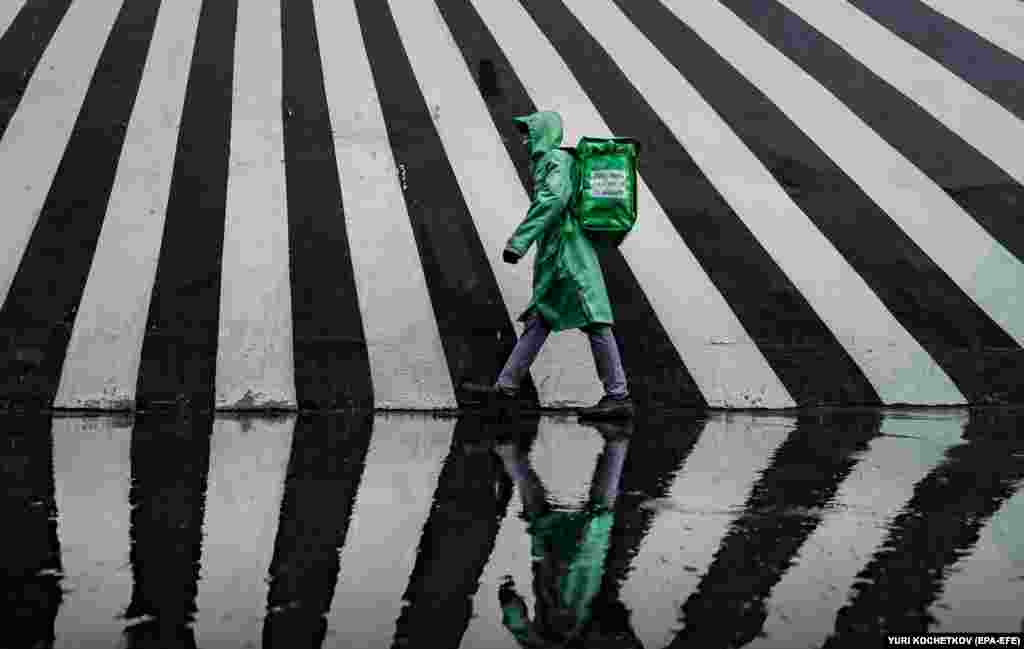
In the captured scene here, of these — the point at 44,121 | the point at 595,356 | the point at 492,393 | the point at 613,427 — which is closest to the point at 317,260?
the point at 492,393

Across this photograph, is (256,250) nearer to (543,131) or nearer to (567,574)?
(543,131)

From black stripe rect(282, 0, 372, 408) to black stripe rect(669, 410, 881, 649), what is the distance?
8.02 feet

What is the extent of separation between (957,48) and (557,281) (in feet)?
15.6

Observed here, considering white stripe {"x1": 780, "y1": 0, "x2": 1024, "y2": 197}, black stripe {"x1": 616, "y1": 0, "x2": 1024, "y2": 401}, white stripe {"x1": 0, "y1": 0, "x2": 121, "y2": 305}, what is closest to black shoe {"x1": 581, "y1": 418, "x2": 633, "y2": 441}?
black stripe {"x1": 616, "y1": 0, "x2": 1024, "y2": 401}

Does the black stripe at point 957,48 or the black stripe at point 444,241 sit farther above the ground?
the black stripe at point 957,48

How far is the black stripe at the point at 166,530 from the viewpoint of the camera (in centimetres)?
258

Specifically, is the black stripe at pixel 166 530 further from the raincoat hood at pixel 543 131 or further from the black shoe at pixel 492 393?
the raincoat hood at pixel 543 131

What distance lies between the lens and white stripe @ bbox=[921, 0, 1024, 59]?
9312 millimetres

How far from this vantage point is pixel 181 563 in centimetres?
307

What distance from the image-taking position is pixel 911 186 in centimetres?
801

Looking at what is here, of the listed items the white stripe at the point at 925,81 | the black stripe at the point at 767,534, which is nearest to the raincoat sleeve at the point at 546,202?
the black stripe at the point at 767,534

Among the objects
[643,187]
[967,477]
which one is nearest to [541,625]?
[967,477]

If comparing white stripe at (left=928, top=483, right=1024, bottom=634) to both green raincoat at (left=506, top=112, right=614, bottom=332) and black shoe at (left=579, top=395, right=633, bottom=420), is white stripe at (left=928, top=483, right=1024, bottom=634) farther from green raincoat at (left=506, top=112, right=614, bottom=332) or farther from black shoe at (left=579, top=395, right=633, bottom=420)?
green raincoat at (left=506, top=112, right=614, bottom=332)

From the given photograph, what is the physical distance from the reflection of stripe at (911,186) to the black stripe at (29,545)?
4752 millimetres
